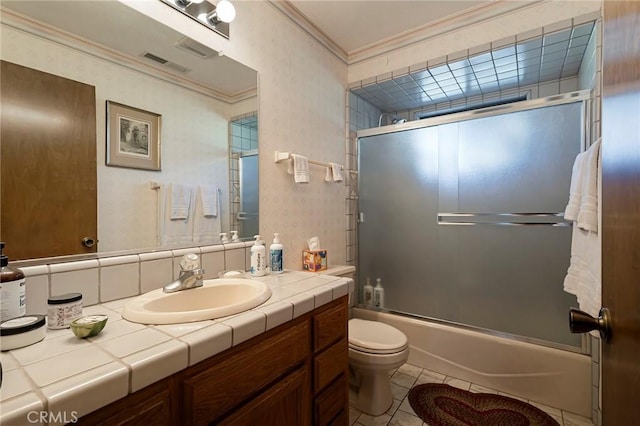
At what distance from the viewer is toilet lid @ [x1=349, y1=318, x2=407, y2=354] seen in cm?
156

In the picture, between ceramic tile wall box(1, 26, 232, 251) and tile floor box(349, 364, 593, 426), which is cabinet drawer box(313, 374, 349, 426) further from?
ceramic tile wall box(1, 26, 232, 251)

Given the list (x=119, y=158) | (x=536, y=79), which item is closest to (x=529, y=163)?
(x=536, y=79)

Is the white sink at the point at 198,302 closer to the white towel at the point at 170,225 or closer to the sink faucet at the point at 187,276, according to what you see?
the sink faucet at the point at 187,276

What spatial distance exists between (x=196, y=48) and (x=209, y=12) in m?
0.19

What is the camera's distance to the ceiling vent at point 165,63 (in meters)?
1.17

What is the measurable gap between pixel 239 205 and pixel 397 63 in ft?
5.29

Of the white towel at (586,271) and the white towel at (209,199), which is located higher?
the white towel at (209,199)

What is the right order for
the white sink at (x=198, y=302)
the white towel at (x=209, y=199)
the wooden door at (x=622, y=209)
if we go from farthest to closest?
the white towel at (x=209, y=199) → the white sink at (x=198, y=302) → the wooden door at (x=622, y=209)

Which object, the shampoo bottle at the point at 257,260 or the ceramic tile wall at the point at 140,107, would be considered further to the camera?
the shampoo bottle at the point at 257,260

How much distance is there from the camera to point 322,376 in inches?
44.1

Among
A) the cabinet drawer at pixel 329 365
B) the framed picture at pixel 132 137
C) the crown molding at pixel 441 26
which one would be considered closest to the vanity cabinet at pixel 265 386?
the cabinet drawer at pixel 329 365

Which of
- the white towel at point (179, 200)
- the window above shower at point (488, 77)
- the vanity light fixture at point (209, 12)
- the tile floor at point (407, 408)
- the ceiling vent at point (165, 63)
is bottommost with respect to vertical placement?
the tile floor at point (407, 408)

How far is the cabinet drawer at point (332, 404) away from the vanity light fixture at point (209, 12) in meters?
1.69

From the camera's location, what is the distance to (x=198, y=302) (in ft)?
3.68
